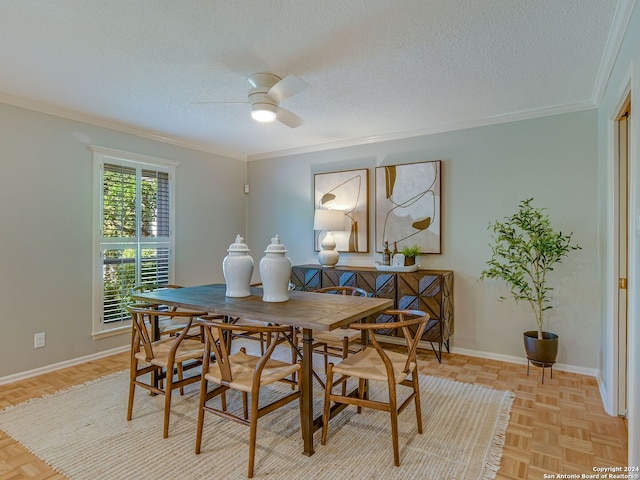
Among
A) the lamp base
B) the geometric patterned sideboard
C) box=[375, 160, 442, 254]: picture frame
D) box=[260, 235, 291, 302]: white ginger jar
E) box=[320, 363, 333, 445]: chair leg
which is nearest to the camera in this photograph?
box=[320, 363, 333, 445]: chair leg

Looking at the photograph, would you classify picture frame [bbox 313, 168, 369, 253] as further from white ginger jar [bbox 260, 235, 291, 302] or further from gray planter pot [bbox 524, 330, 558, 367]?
white ginger jar [bbox 260, 235, 291, 302]

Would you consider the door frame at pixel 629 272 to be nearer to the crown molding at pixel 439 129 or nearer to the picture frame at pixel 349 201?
the crown molding at pixel 439 129

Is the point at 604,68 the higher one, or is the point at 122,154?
the point at 604,68

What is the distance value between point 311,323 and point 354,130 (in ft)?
9.37

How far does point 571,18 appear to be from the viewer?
2066 mm

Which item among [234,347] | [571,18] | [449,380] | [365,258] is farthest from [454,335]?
[571,18]

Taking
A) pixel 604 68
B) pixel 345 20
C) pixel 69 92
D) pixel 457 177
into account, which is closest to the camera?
pixel 345 20

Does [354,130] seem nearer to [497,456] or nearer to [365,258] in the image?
[365,258]

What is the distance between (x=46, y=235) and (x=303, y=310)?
272 centimetres

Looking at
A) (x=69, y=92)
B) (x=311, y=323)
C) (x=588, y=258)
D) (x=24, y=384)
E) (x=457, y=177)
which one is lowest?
(x=24, y=384)

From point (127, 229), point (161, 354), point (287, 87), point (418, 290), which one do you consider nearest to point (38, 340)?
point (127, 229)

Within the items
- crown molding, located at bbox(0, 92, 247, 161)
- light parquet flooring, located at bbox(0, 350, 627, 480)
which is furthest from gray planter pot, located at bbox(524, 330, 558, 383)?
crown molding, located at bbox(0, 92, 247, 161)

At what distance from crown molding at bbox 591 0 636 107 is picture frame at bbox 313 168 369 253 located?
2.32m

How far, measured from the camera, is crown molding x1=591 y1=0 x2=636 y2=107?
6.34 feet
